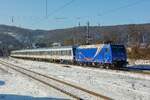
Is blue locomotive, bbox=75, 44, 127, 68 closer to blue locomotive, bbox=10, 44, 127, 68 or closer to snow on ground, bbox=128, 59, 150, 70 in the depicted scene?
blue locomotive, bbox=10, 44, 127, 68

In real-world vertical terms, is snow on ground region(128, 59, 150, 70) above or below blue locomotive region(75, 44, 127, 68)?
below

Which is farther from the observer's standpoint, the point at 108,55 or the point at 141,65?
the point at 141,65

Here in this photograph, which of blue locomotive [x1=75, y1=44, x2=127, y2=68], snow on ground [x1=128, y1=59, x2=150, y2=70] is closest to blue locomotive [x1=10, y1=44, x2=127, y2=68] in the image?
blue locomotive [x1=75, y1=44, x2=127, y2=68]

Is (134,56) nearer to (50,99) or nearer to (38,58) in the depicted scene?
(38,58)

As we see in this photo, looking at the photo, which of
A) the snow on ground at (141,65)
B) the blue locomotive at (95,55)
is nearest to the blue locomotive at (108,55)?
the blue locomotive at (95,55)

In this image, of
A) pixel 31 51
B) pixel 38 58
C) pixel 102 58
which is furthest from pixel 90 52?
pixel 31 51

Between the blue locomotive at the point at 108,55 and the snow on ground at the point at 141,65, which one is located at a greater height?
the blue locomotive at the point at 108,55

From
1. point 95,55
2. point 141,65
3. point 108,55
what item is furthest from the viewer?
point 141,65

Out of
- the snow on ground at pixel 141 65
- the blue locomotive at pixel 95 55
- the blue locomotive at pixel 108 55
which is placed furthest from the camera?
the snow on ground at pixel 141 65

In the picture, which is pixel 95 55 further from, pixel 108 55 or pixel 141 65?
pixel 141 65

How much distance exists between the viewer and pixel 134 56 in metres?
58.4

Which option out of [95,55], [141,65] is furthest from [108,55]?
[141,65]

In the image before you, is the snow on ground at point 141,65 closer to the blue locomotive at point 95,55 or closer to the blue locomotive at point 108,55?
the blue locomotive at point 108,55

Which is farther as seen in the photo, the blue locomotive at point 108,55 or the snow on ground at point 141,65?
the snow on ground at point 141,65
